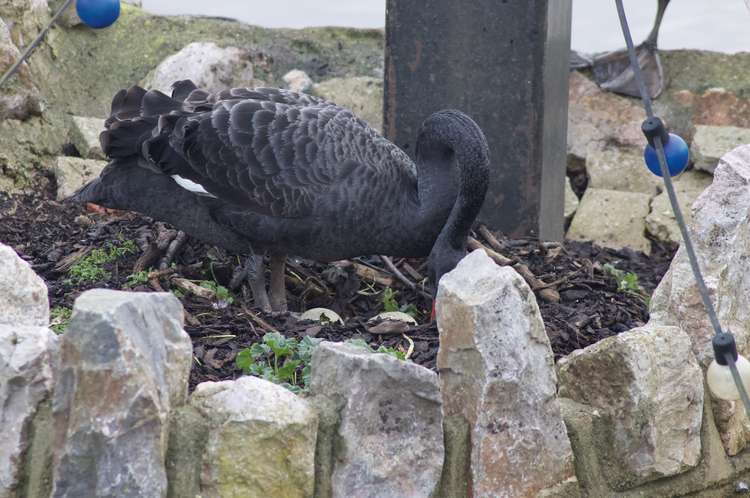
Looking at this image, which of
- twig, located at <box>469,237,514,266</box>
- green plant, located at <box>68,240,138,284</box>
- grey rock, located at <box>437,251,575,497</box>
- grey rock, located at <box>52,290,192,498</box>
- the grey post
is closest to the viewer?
grey rock, located at <box>52,290,192,498</box>

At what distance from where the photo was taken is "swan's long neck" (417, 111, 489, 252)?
345cm

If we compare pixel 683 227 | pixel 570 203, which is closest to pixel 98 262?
pixel 683 227

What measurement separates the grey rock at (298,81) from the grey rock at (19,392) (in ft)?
12.2

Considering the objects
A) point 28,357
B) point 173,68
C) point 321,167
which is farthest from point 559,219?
point 28,357

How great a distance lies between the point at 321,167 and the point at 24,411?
173cm

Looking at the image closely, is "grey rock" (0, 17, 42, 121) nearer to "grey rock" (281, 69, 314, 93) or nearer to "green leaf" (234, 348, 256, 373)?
"grey rock" (281, 69, 314, 93)

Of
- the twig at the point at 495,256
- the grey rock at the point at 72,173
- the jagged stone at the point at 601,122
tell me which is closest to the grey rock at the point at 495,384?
the twig at the point at 495,256

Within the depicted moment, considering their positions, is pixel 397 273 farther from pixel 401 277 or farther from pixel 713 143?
pixel 713 143

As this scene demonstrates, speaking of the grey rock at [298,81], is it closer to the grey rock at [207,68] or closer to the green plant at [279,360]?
the grey rock at [207,68]

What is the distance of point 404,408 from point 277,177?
58.8 inches

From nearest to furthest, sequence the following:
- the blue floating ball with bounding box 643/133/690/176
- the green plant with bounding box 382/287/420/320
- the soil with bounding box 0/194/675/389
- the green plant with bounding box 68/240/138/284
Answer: the blue floating ball with bounding box 643/133/690/176 → the soil with bounding box 0/194/675/389 → the green plant with bounding box 68/240/138/284 → the green plant with bounding box 382/287/420/320

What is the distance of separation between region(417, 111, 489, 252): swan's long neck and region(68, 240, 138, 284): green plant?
42.8 inches

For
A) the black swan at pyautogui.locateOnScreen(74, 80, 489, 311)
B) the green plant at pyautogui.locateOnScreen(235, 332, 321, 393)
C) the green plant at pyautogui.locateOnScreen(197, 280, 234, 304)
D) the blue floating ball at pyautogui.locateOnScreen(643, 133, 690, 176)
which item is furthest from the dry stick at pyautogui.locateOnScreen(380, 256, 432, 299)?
the blue floating ball at pyautogui.locateOnScreen(643, 133, 690, 176)

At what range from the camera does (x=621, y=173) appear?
5750 mm
